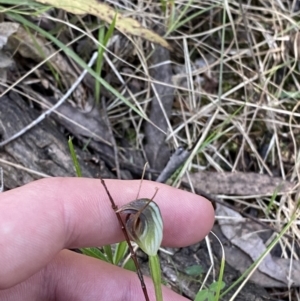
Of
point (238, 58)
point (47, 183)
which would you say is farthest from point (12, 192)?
point (238, 58)

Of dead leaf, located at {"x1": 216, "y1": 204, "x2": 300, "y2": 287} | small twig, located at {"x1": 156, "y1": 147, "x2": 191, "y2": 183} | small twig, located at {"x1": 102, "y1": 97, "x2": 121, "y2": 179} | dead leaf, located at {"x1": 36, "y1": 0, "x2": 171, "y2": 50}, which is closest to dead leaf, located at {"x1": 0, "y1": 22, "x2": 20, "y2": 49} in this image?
dead leaf, located at {"x1": 36, "y1": 0, "x2": 171, "y2": 50}

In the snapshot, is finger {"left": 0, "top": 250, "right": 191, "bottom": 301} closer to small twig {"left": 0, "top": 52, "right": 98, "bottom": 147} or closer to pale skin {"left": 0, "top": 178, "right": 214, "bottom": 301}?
pale skin {"left": 0, "top": 178, "right": 214, "bottom": 301}

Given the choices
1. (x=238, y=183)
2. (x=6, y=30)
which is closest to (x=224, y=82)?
(x=238, y=183)

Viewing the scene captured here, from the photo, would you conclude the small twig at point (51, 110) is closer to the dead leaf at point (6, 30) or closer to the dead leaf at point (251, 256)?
the dead leaf at point (6, 30)

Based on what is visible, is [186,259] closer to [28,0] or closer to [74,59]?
[74,59]

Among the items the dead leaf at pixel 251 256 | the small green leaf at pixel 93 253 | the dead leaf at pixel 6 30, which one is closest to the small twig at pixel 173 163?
the dead leaf at pixel 251 256

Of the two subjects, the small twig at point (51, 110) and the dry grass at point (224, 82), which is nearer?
the small twig at point (51, 110)

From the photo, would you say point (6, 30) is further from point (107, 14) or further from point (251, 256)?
point (251, 256)
